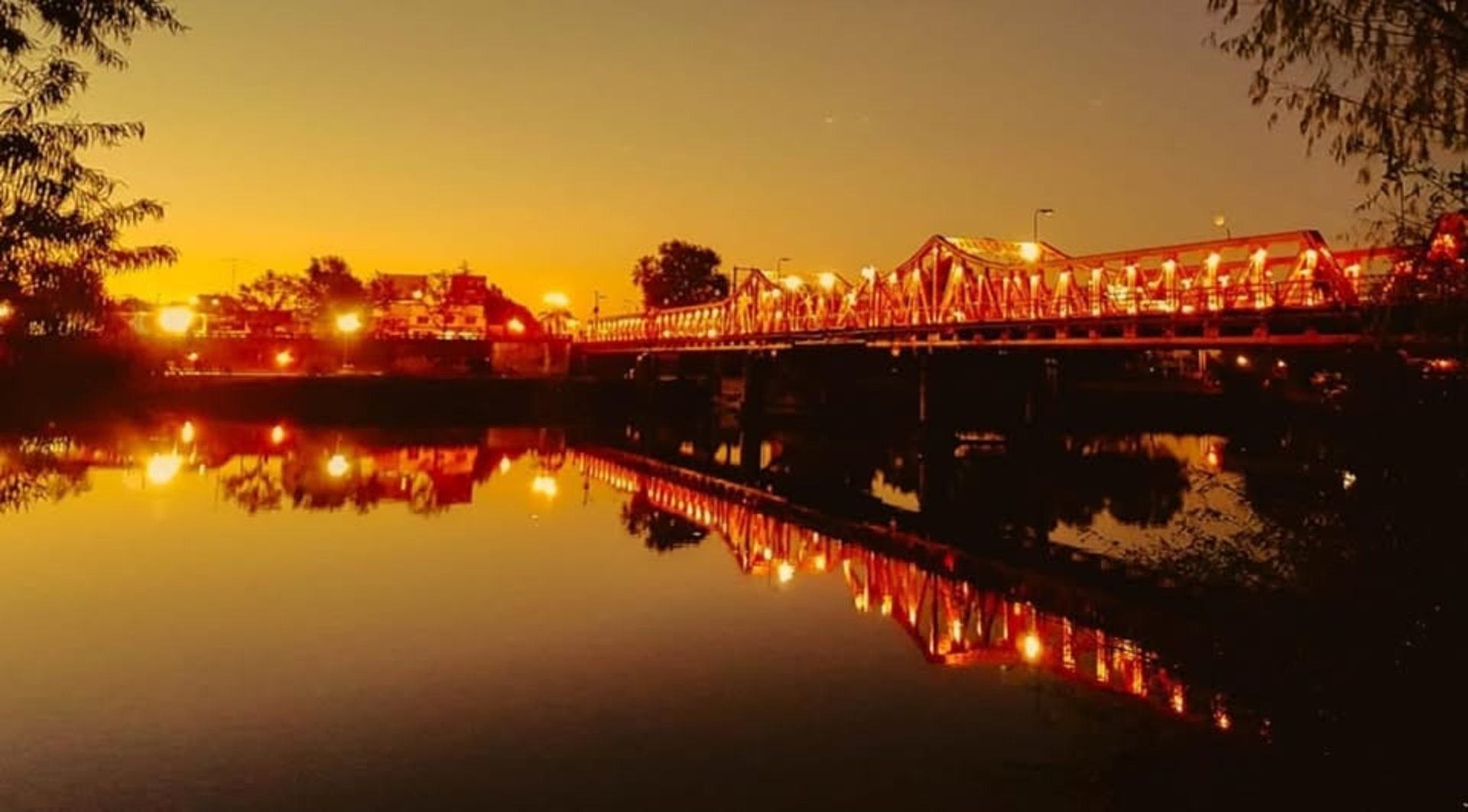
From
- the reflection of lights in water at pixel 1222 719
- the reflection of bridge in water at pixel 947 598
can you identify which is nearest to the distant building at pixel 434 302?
the reflection of bridge in water at pixel 947 598

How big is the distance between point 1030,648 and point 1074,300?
96.3ft

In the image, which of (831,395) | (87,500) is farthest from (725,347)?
(87,500)

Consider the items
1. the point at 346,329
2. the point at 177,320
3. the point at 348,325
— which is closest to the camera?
the point at 177,320

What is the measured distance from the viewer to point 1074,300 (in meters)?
49.1

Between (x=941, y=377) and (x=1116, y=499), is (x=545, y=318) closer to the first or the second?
(x=941, y=377)

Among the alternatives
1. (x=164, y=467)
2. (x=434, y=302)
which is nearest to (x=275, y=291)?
(x=434, y=302)

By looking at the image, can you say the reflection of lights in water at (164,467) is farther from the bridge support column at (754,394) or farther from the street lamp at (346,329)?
the street lamp at (346,329)

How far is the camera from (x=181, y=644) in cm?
Result: 2245

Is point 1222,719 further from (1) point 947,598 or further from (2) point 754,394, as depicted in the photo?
(2) point 754,394

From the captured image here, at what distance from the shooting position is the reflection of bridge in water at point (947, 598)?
63.5 feet

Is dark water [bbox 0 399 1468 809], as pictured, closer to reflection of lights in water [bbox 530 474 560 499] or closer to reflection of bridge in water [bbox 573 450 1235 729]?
reflection of bridge in water [bbox 573 450 1235 729]

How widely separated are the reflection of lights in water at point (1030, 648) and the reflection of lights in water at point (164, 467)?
3761cm

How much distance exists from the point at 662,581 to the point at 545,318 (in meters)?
117

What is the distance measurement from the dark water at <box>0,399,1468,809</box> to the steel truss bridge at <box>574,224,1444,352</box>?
3963mm
